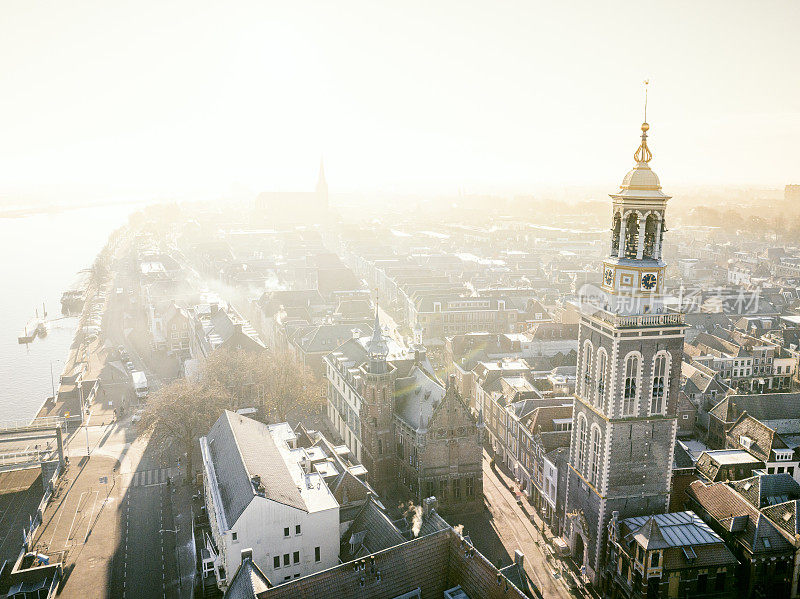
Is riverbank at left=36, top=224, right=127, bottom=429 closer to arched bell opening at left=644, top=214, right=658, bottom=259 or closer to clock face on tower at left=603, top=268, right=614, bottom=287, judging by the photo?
clock face on tower at left=603, top=268, right=614, bottom=287

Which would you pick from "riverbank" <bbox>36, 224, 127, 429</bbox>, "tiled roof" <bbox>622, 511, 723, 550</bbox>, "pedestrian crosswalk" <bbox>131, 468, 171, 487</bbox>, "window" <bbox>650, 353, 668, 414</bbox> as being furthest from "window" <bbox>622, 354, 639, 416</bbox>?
"riverbank" <bbox>36, 224, 127, 429</bbox>

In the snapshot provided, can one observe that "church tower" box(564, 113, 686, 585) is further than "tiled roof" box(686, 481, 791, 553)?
Yes

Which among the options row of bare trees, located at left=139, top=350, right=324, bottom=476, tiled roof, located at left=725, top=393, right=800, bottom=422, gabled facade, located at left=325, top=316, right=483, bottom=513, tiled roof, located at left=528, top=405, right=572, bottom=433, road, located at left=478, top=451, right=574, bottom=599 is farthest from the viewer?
tiled roof, located at left=725, top=393, right=800, bottom=422

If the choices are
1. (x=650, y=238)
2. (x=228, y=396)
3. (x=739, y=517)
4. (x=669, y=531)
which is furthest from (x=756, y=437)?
(x=228, y=396)

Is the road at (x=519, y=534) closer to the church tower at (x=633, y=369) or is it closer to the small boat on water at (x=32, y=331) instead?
the church tower at (x=633, y=369)

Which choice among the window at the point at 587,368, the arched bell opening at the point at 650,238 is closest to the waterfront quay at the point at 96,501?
the window at the point at 587,368

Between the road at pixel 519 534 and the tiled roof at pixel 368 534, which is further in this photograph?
the road at pixel 519 534

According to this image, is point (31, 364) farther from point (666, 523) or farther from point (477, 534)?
point (666, 523)

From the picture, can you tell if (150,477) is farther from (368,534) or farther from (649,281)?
(649,281)
